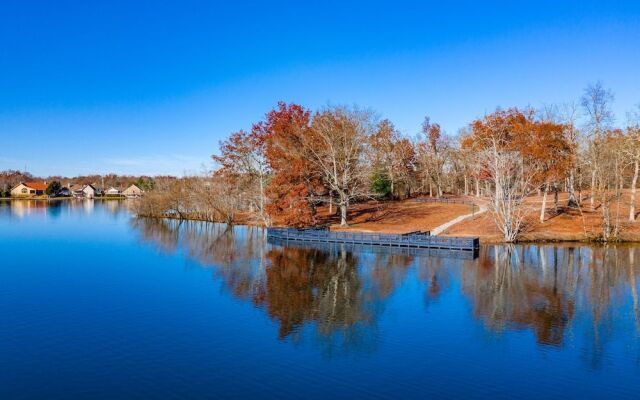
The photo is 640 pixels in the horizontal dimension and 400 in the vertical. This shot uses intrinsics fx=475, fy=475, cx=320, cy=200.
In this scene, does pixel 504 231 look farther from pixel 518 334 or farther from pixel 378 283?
pixel 518 334

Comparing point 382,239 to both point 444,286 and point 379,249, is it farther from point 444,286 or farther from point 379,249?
point 444,286

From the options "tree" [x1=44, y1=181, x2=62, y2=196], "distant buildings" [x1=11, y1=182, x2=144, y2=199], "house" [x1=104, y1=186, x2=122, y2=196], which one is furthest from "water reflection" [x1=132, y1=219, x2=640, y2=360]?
"house" [x1=104, y1=186, x2=122, y2=196]

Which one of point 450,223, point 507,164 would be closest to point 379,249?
point 450,223

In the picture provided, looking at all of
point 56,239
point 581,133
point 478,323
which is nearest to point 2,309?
point 478,323

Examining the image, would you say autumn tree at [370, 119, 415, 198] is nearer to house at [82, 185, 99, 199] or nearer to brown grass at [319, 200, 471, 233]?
brown grass at [319, 200, 471, 233]

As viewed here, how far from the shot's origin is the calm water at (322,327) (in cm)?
1638

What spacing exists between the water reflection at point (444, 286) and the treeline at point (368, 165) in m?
9.29

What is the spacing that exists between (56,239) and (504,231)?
160ft

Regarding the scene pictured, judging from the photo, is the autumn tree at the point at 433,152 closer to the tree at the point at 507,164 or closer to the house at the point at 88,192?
the tree at the point at 507,164

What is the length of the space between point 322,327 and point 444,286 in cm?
1131

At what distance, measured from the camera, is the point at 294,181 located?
60594 mm

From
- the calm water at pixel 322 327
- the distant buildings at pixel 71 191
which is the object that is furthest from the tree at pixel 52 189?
the calm water at pixel 322 327

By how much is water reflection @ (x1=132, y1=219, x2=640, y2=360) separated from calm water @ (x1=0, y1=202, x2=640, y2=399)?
142 mm

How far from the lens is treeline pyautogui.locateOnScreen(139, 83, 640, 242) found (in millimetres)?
51781
